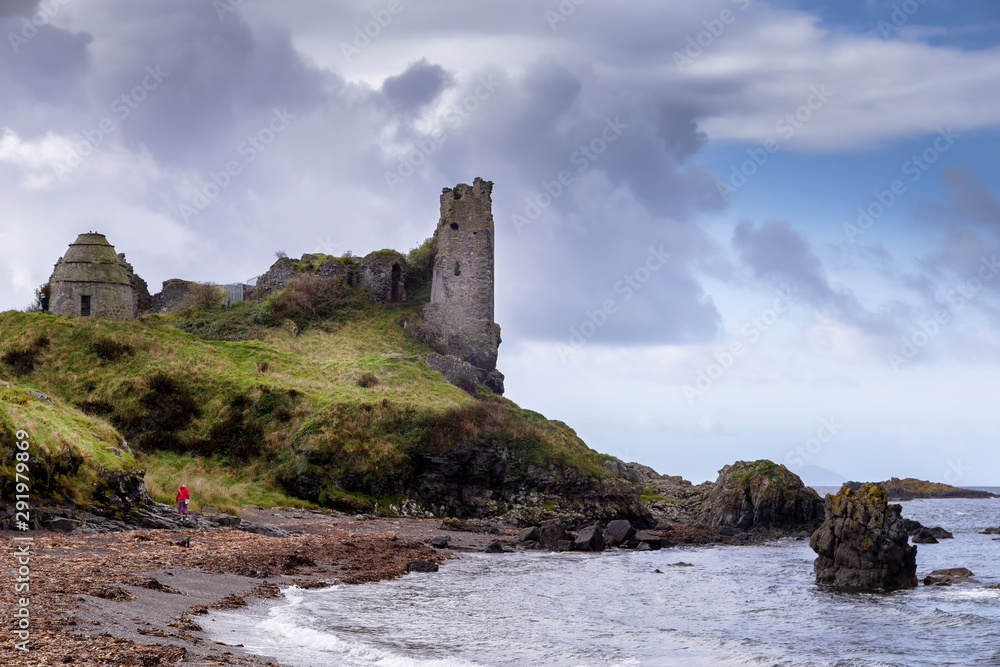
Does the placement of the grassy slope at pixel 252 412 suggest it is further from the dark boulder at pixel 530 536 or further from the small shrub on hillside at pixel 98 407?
the dark boulder at pixel 530 536

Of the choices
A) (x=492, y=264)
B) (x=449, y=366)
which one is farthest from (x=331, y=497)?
(x=492, y=264)

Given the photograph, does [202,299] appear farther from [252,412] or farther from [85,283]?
[252,412]

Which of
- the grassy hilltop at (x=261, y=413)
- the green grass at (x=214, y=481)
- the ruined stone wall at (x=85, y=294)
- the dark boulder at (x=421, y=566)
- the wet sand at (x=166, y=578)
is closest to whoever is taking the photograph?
the wet sand at (x=166, y=578)

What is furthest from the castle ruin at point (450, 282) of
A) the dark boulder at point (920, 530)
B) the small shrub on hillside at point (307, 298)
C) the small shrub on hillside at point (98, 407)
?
the dark boulder at point (920, 530)

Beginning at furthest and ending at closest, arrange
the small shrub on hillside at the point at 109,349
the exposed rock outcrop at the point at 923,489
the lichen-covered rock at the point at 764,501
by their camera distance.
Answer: the exposed rock outcrop at the point at 923,489
the lichen-covered rock at the point at 764,501
the small shrub on hillside at the point at 109,349

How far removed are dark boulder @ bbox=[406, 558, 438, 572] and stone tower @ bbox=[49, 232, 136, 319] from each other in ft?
119

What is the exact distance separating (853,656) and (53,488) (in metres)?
20.3

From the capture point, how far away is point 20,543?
18.8 metres

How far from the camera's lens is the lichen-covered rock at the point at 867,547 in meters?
27.0

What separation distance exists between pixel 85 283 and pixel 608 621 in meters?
46.1

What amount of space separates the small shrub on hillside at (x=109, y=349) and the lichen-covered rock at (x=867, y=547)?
1528 inches

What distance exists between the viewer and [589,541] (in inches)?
1497

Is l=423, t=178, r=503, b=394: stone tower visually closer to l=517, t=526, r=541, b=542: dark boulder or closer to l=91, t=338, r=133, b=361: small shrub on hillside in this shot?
l=91, t=338, r=133, b=361: small shrub on hillside

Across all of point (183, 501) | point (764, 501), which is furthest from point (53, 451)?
point (764, 501)
